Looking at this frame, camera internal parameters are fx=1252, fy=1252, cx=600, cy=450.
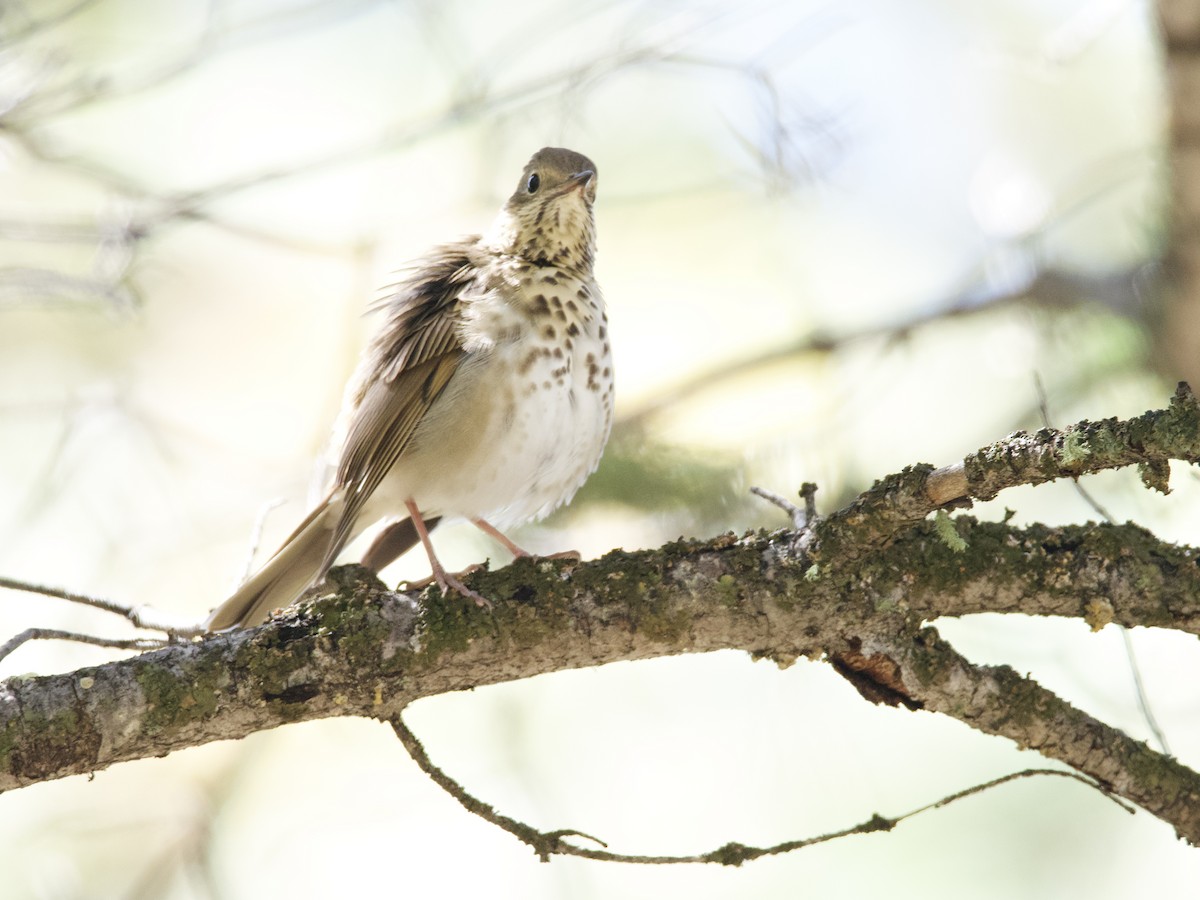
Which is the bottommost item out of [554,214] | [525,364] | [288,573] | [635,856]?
[635,856]

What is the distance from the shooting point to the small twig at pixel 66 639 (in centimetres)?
239

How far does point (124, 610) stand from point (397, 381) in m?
0.98

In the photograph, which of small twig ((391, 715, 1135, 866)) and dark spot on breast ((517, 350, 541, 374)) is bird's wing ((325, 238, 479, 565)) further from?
small twig ((391, 715, 1135, 866))

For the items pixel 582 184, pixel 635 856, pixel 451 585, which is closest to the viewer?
pixel 635 856

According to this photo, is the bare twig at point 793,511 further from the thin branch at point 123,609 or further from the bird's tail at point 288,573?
the thin branch at point 123,609

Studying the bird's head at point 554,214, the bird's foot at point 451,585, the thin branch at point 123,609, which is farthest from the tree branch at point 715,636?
the bird's head at point 554,214

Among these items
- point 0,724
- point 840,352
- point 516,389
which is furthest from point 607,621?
point 840,352

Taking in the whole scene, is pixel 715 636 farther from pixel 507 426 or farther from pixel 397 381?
pixel 397 381

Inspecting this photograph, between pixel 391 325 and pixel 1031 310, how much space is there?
2188 millimetres

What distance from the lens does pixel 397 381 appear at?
339cm

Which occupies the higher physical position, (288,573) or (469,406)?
(469,406)

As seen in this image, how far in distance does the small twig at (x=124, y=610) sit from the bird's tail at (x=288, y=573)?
192 mm

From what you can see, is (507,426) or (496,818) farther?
(507,426)

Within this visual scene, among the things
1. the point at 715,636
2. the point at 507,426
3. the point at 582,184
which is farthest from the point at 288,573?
the point at 582,184
